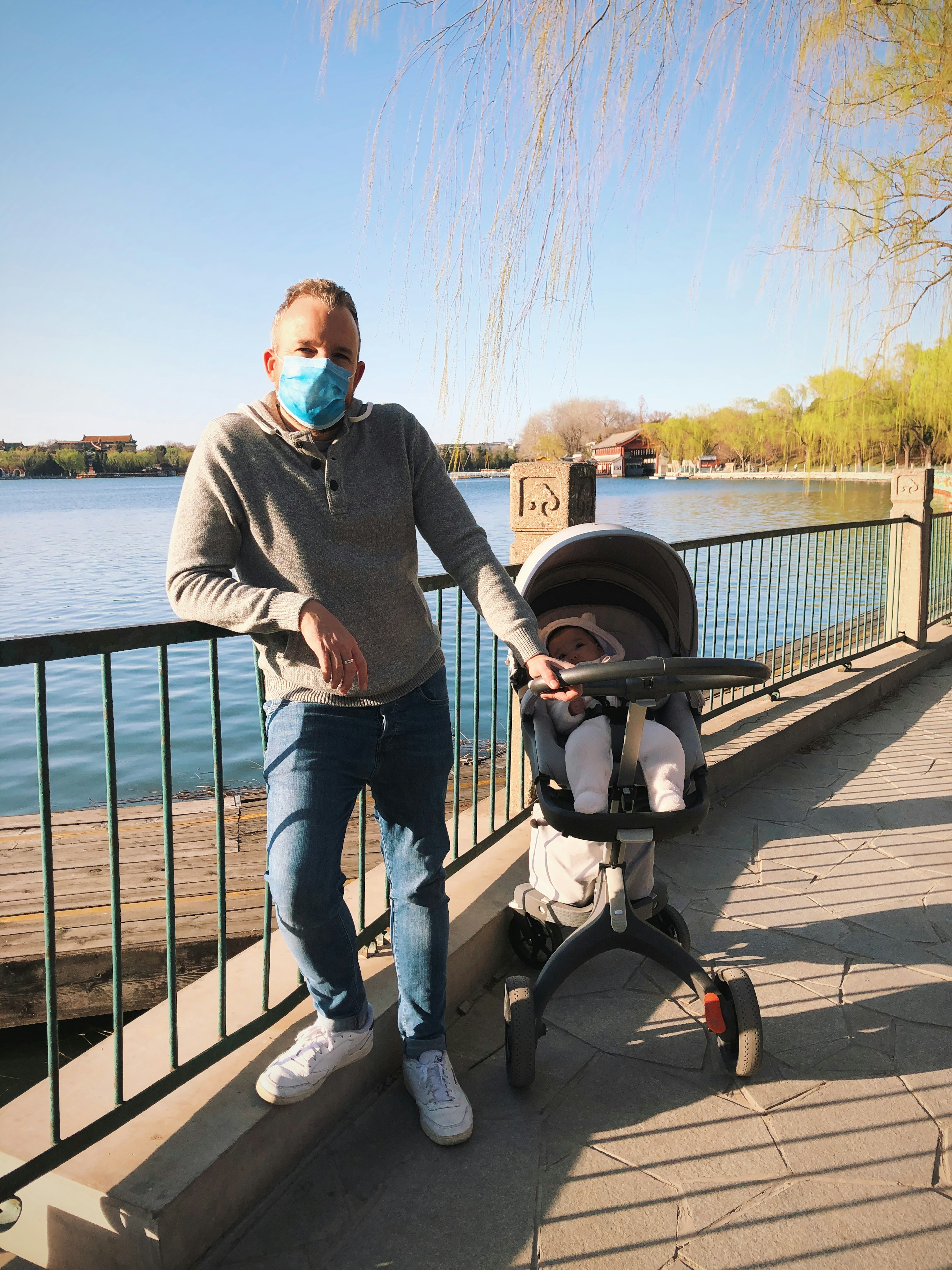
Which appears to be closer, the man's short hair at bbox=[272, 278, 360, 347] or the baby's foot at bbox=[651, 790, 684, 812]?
the man's short hair at bbox=[272, 278, 360, 347]

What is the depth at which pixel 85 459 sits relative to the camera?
81.4 meters

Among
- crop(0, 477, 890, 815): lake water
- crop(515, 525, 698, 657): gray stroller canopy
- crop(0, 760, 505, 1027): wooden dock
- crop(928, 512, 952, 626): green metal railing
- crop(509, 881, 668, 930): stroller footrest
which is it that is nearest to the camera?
crop(509, 881, 668, 930): stroller footrest

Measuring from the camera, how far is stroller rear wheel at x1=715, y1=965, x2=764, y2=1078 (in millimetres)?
2318

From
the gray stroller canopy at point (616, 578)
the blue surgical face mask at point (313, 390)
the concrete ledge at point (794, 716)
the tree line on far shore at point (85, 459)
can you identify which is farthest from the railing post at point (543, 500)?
the tree line on far shore at point (85, 459)

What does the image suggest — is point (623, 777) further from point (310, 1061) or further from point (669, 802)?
point (310, 1061)

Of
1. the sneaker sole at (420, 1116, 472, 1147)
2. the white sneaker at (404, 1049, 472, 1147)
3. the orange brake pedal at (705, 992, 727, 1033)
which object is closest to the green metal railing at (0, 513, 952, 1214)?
the white sneaker at (404, 1049, 472, 1147)

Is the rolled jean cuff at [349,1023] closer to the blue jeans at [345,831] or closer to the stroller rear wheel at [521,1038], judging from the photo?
the blue jeans at [345,831]

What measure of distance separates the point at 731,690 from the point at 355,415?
418 centimetres

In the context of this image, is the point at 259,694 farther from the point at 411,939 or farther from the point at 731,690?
the point at 731,690

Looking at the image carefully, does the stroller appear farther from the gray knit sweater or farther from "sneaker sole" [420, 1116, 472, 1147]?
the gray knit sweater

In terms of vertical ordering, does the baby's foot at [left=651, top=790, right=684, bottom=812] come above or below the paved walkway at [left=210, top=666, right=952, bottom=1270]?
above

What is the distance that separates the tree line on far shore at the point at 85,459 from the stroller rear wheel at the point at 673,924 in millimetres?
64571

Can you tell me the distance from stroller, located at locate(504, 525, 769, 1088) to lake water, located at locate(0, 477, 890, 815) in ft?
1.84

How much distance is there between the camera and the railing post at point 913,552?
763 cm
